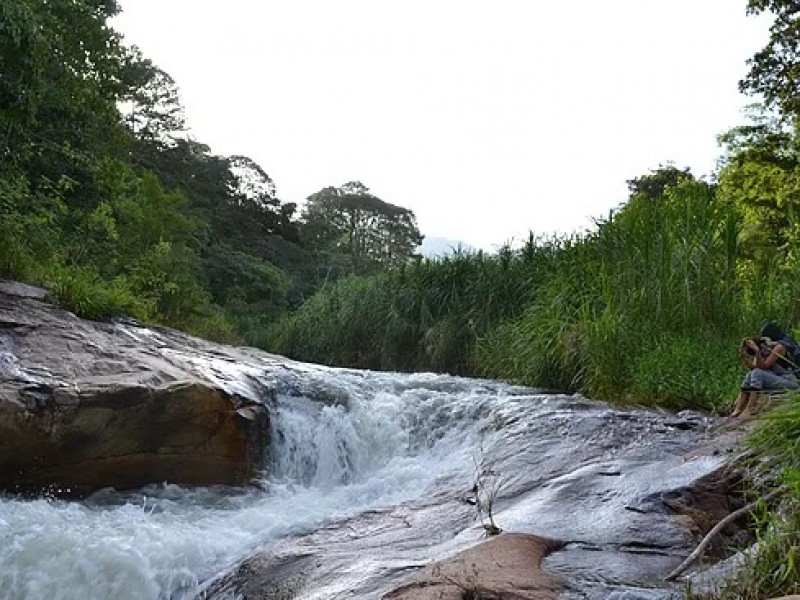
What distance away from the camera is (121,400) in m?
5.38

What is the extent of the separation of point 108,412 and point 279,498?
136 cm

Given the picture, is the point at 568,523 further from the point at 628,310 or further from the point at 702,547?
the point at 628,310

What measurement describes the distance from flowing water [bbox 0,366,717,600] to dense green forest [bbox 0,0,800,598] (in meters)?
0.80

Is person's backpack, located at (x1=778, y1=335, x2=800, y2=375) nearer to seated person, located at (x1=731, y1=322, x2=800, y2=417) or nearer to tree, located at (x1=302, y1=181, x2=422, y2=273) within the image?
seated person, located at (x1=731, y1=322, x2=800, y2=417)

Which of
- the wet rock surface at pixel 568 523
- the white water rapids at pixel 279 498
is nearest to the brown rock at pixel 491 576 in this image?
the wet rock surface at pixel 568 523

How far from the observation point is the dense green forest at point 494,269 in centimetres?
646

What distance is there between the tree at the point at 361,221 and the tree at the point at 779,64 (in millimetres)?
18537

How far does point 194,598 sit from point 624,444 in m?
2.50

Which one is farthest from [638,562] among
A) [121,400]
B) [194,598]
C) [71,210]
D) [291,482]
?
[71,210]

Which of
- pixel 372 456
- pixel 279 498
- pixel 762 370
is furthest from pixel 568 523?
pixel 372 456

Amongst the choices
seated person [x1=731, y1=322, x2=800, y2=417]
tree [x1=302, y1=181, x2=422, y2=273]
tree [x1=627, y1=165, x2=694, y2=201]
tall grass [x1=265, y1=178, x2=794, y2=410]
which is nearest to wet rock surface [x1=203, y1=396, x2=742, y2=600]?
seated person [x1=731, y1=322, x2=800, y2=417]

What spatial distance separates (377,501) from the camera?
195 inches

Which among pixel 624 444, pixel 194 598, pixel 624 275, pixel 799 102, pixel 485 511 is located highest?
pixel 799 102

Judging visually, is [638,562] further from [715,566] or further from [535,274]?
[535,274]
